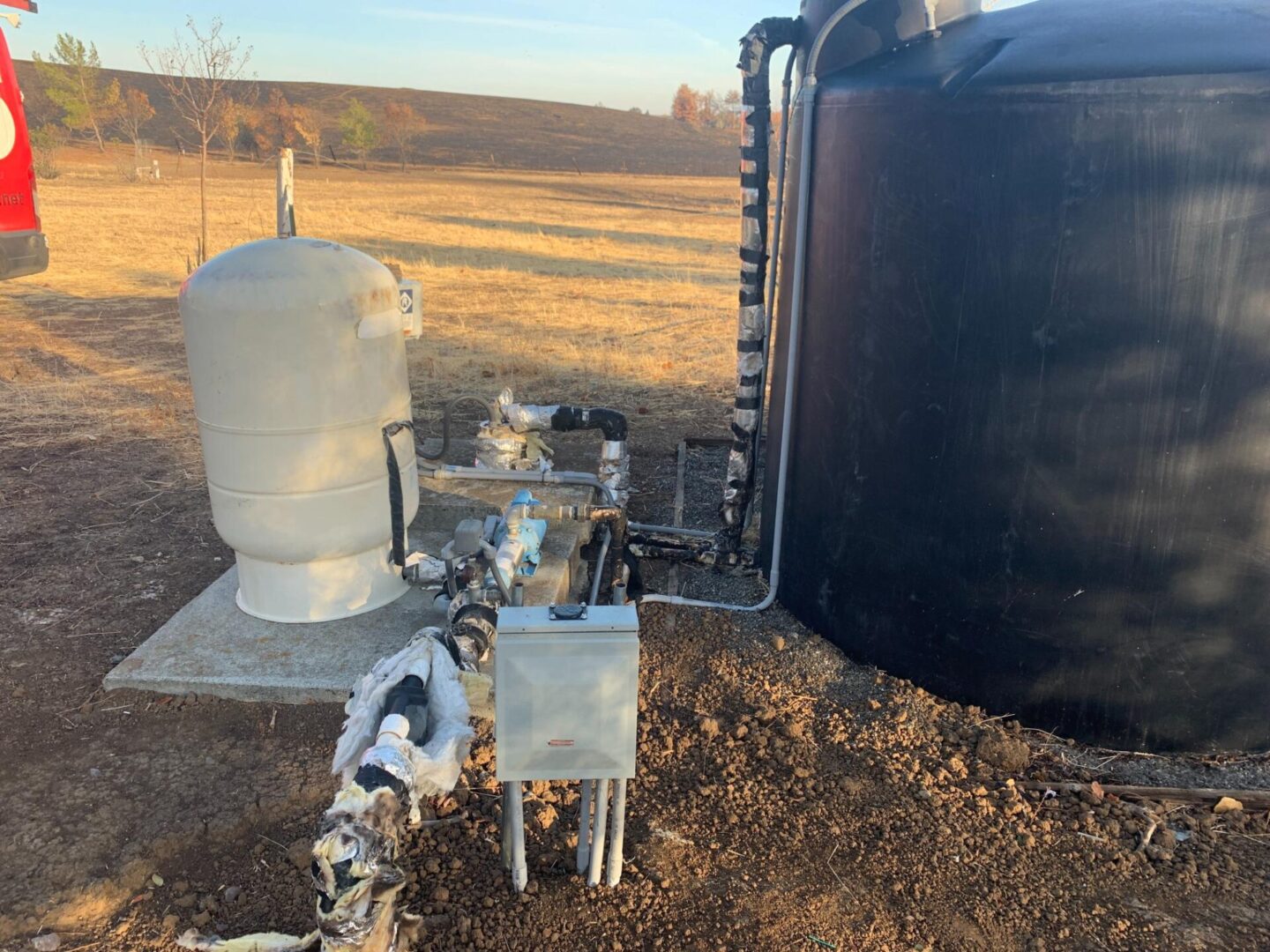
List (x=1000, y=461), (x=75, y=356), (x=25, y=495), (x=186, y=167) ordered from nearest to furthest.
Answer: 1. (x=1000, y=461)
2. (x=25, y=495)
3. (x=75, y=356)
4. (x=186, y=167)

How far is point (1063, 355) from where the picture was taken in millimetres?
3576

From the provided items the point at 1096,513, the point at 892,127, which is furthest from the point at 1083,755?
the point at 892,127

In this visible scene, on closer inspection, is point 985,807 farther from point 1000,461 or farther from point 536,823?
point 536,823

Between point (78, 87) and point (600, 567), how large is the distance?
139 feet

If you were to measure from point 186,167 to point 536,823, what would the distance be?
44609 millimetres

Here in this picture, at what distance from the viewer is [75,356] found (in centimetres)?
1012

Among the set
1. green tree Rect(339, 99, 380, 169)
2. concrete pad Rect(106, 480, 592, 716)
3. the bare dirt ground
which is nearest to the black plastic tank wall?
the bare dirt ground

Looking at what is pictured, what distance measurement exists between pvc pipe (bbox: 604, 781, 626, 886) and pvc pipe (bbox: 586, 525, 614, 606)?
6.41ft

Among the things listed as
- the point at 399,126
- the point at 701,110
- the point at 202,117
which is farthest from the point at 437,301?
the point at 701,110

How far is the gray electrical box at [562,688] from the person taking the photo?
250 cm

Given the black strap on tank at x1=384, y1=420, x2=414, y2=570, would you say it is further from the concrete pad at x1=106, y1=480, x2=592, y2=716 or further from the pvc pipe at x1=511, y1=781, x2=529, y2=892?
Answer: the pvc pipe at x1=511, y1=781, x2=529, y2=892

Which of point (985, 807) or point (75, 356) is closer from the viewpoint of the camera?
point (985, 807)

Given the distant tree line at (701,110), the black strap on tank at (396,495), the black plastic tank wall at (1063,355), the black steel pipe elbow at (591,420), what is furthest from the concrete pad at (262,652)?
the distant tree line at (701,110)

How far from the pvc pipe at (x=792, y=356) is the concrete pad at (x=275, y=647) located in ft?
2.70
